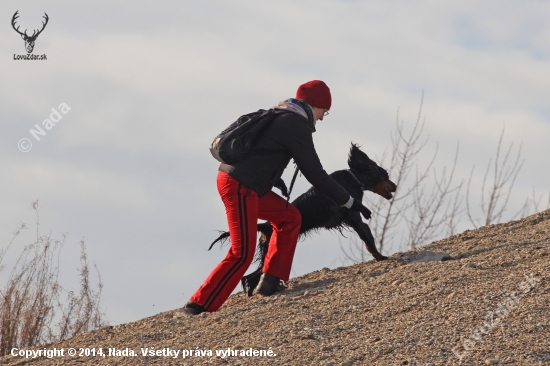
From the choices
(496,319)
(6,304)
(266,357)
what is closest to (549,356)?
(496,319)

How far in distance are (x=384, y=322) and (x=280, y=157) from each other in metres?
1.62

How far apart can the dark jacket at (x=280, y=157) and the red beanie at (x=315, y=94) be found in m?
0.27

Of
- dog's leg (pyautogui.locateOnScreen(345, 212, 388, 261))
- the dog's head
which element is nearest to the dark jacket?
dog's leg (pyautogui.locateOnScreen(345, 212, 388, 261))

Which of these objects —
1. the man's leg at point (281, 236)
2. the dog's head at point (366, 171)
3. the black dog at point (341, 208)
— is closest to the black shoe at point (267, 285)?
the man's leg at point (281, 236)

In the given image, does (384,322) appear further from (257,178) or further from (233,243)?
(257,178)

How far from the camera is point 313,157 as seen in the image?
20.3 feet

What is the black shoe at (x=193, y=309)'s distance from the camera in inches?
248

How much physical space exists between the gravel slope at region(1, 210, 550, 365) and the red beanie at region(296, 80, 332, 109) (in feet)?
4.80

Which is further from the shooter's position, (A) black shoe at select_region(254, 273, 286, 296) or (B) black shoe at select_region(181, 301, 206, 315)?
(A) black shoe at select_region(254, 273, 286, 296)

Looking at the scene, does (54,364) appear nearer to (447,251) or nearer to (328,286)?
(328,286)

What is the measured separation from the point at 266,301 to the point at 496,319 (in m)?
1.99

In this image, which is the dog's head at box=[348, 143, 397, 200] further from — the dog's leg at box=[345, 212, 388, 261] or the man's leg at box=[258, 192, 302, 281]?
the man's leg at box=[258, 192, 302, 281]

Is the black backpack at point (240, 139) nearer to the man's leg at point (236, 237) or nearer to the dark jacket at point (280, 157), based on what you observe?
the dark jacket at point (280, 157)

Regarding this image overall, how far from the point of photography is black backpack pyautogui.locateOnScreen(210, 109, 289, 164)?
242 inches
